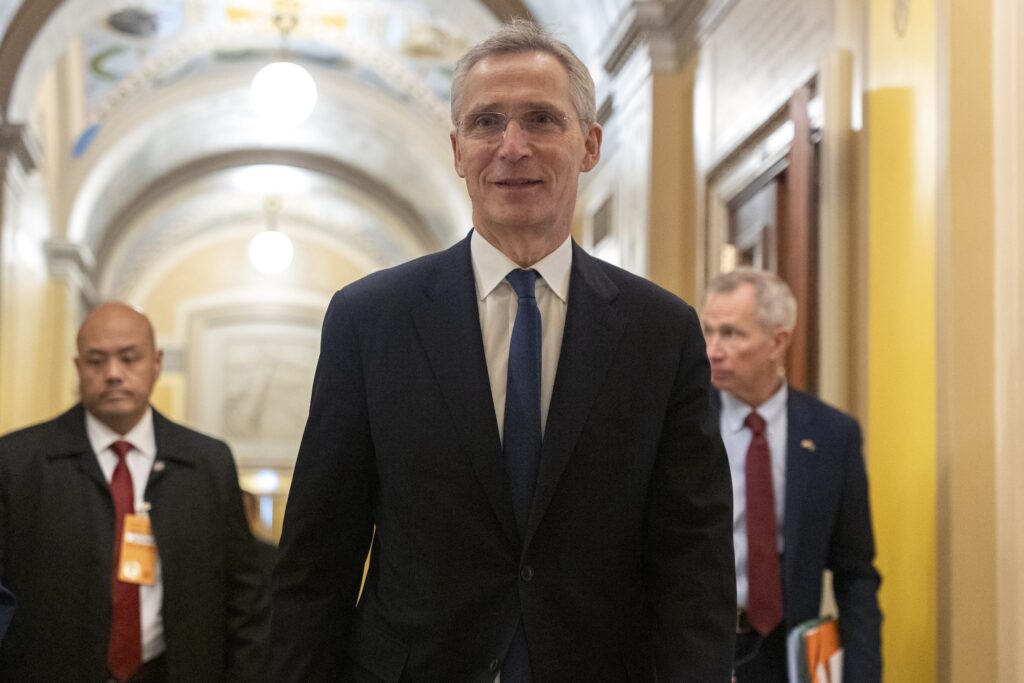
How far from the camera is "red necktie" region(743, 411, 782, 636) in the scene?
418 cm

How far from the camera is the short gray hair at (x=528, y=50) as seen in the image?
2656mm

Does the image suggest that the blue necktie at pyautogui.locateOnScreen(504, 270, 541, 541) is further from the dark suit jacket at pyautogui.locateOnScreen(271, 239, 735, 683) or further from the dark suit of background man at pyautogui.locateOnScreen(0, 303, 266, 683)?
the dark suit of background man at pyautogui.locateOnScreen(0, 303, 266, 683)

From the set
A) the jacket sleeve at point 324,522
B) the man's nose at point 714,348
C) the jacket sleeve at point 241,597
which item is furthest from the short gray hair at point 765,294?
the jacket sleeve at point 324,522

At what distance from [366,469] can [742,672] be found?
6.30ft

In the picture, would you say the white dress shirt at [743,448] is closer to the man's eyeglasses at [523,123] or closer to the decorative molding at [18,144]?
the man's eyeglasses at [523,123]

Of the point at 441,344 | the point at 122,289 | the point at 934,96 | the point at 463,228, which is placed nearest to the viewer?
the point at 441,344

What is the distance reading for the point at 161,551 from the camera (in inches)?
178

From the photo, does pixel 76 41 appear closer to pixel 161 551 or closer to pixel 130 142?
pixel 130 142

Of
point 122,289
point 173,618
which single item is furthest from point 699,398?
point 122,289

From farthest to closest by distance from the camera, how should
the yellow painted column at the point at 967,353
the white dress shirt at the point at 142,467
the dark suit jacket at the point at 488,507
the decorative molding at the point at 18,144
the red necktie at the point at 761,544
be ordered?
the decorative molding at the point at 18,144 → the white dress shirt at the point at 142,467 → the yellow painted column at the point at 967,353 → the red necktie at the point at 761,544 → the dark suit jacket at the point at 488,507

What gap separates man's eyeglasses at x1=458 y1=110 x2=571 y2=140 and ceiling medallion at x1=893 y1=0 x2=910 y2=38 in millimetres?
3103

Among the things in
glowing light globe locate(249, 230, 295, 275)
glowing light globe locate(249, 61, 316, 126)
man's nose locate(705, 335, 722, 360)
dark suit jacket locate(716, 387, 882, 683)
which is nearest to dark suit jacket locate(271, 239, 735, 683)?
dark suit jacket locate(716, 387, 882, 683)

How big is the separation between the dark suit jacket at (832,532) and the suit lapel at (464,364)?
188 centimetres

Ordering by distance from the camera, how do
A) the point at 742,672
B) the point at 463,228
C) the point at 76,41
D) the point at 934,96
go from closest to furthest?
the point at 742,672, the point at 934,96, the point at 76,41, the point at 463,228
